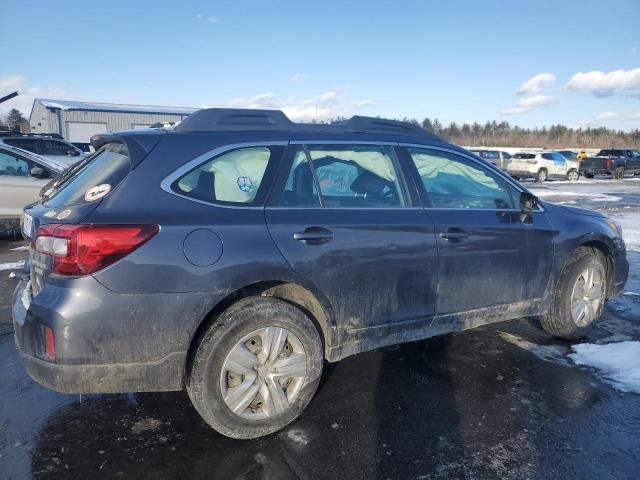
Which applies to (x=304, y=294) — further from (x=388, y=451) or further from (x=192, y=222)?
(x=388, y=451)

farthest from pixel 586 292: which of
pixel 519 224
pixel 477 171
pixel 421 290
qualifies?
pixel 421 290

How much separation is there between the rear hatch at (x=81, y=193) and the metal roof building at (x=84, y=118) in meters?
38.8

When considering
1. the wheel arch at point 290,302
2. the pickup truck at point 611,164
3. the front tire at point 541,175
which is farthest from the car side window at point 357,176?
the pickup truck at point 611,164

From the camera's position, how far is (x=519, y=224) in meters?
3.83

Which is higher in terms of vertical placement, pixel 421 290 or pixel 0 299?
pixel 421 290

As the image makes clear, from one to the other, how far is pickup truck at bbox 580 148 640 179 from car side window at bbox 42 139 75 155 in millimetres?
29792

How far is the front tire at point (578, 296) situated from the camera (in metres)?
4.21

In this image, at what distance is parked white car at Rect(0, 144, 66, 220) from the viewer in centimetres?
824

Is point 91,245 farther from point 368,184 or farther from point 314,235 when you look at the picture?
point 368,184

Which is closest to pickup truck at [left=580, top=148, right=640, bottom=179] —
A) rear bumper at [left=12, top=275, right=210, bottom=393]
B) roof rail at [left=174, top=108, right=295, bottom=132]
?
roof rail at [left=174, top=108, right=295, bottom=132]

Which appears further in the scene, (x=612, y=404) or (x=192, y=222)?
(x=612, y=404)

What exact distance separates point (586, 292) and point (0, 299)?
5.79 meters

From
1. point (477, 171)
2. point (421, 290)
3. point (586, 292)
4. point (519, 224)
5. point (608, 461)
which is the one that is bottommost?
point (608, 461)

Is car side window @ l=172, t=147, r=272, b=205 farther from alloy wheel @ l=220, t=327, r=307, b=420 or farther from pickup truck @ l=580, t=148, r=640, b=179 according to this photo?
pickup truck @ l=580, t=148, r=640, b=179
